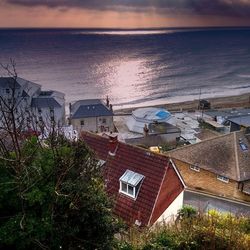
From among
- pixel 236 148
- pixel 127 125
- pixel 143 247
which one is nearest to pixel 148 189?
pixel 143 247

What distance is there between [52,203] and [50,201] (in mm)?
113

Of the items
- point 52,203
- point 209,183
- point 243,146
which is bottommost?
point 209,183

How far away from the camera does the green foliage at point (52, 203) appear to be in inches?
346

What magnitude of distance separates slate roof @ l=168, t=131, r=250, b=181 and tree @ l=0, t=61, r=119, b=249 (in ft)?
56.3

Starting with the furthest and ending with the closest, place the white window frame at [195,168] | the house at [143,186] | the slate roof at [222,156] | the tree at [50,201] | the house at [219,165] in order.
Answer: the white window frame at [195,168]
the slate roof at [222,156]
the house at [219,165]
the house at [143,186]
the tree at [50,201]

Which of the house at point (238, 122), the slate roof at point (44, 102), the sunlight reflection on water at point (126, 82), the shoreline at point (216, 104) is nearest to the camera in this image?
the house at point (238, 122)

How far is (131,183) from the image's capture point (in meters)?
17.8

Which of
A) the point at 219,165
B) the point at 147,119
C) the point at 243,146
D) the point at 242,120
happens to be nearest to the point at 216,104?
the point at 242,120

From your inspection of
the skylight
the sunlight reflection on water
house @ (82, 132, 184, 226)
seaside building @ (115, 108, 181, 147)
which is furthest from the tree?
the sunlight reflection on water

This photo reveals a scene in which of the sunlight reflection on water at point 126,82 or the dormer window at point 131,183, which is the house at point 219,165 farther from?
the sunlight reflection on water at point 126,82

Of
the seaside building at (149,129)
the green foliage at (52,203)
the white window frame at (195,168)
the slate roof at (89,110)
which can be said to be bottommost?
the seaside building at (149,129)

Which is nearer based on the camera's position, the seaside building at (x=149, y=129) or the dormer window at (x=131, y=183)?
the dormer window at (x=131, y=183)

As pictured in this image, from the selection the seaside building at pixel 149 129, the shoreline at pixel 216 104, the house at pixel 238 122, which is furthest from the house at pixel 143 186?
the shoreline at pixel 216 104

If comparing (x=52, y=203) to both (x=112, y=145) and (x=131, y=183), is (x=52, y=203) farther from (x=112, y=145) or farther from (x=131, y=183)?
(x=112, y=145)
